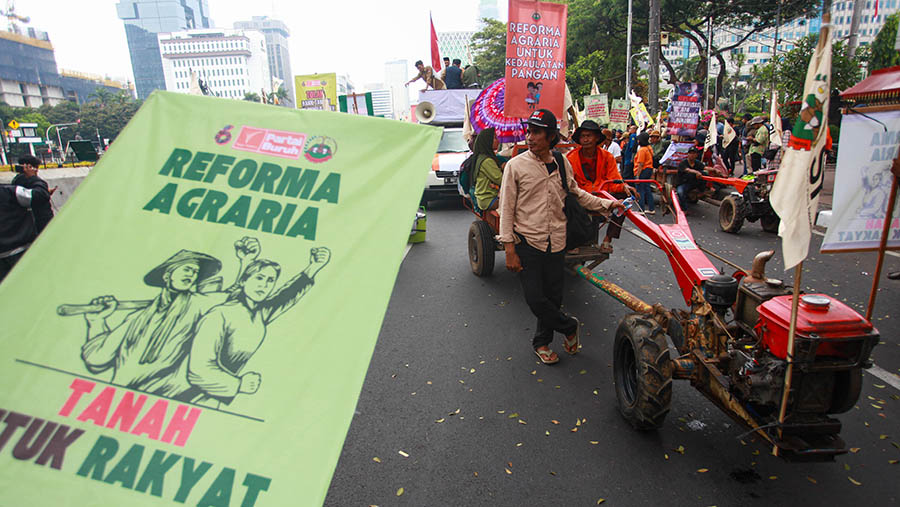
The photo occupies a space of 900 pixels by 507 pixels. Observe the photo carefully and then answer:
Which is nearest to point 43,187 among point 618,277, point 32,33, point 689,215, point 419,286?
point 419,286

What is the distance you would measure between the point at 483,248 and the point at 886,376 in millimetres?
4275

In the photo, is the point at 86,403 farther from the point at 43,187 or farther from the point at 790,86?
the point at 790,86

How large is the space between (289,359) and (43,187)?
6740mm

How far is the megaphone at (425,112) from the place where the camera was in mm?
13477

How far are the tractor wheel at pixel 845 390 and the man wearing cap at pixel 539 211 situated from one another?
1.95 meters

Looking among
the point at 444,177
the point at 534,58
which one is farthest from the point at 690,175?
the point at 534,58

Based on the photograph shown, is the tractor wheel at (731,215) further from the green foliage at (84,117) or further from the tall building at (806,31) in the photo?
the green foliage at (84,117)

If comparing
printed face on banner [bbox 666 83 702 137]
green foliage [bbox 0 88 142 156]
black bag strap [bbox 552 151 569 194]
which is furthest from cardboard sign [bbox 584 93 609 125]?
green foliage [bbox 0 88 142 156]

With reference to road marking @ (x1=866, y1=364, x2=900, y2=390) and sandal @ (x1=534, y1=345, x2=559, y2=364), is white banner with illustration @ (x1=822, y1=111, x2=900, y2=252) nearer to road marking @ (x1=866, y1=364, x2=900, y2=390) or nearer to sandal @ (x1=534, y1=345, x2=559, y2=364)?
road marking @ (x1=866, y1=364, x2=900, y2=390)

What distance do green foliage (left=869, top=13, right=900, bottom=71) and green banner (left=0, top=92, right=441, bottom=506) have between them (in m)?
19.1

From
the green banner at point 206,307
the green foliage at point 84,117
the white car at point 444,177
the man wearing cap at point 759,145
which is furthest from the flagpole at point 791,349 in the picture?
the green foliage at point 84,117

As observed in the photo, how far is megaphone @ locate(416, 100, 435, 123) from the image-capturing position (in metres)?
13.5

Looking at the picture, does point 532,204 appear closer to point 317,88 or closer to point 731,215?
point 731,215

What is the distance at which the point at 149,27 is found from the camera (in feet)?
584
